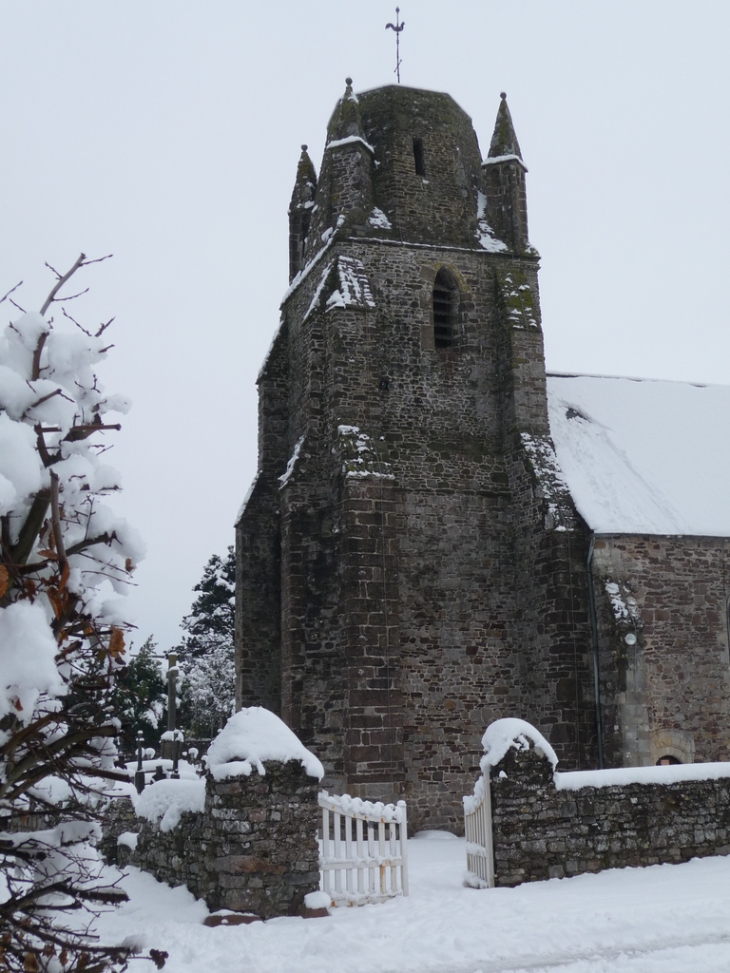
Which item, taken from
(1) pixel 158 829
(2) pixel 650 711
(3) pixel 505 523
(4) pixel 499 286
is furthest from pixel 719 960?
(4) pixel 499 286

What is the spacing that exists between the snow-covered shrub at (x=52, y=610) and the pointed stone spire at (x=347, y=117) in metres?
18.1

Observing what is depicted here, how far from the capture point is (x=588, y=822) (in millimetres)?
10969

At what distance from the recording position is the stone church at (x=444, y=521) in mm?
16844

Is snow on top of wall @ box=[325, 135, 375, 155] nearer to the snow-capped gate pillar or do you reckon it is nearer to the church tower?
the church tower

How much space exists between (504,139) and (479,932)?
55.9 feet

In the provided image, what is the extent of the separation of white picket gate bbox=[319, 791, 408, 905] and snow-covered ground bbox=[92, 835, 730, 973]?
0.21 metres

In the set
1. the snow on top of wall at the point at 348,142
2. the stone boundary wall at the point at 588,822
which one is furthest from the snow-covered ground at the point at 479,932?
the snow on top of wall at the point at 348,142

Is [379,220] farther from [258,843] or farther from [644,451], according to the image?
[258,843]

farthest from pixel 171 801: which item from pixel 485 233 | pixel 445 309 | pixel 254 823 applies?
pixel 485 233

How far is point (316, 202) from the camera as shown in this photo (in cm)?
2144

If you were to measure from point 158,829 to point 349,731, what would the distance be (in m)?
5.70

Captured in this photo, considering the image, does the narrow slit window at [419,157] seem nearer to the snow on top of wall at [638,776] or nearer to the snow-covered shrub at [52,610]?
the snow on top of wall at [638,776]

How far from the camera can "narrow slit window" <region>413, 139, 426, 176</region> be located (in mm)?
20578

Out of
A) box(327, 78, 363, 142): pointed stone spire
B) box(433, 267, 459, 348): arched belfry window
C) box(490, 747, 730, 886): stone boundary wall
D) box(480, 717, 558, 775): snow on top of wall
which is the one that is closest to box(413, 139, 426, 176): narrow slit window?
box(327, 78, 363, 142): pointed stone spire
